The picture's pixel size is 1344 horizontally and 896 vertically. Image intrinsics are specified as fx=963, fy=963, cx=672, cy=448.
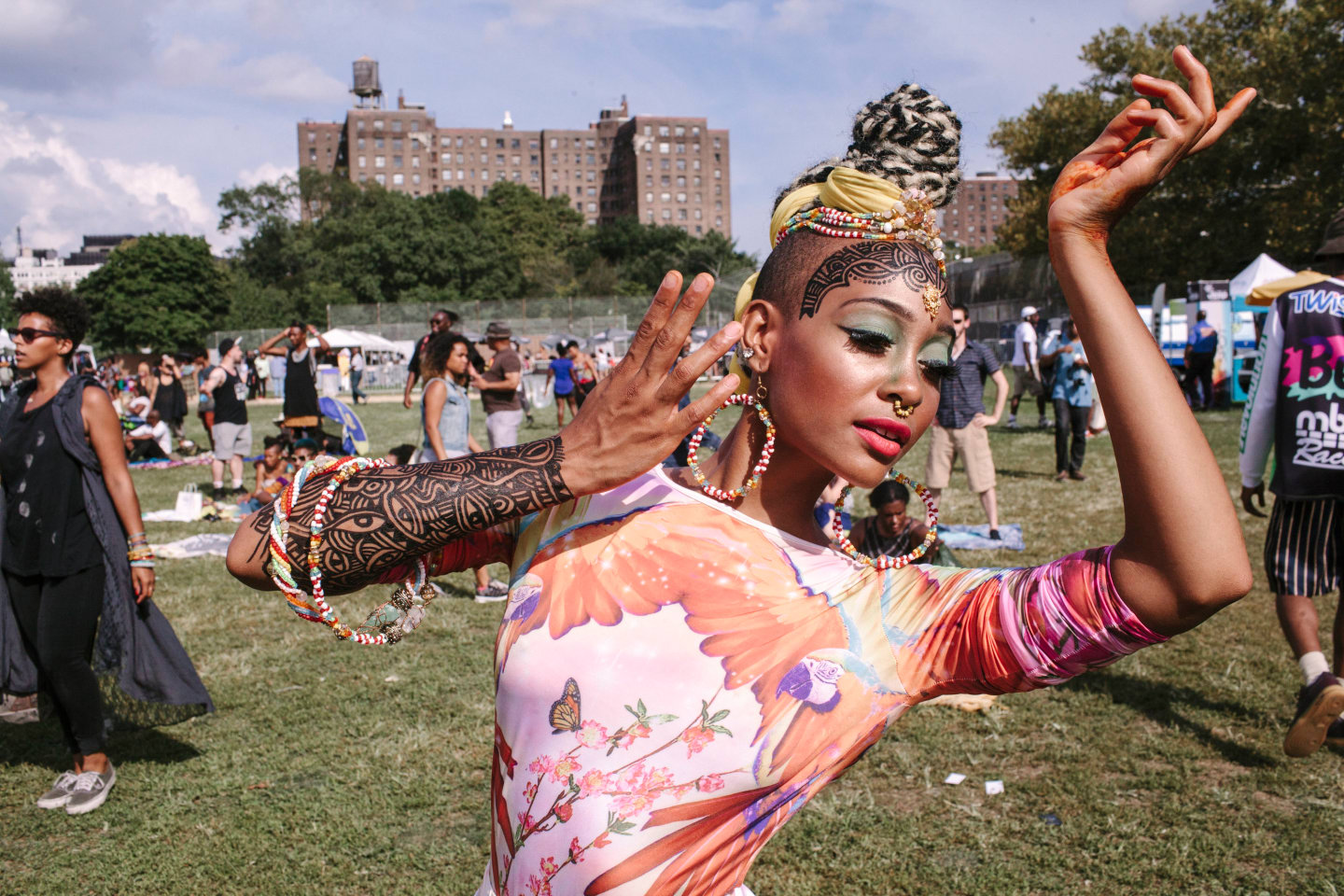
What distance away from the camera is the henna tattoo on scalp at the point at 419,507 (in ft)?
4.85

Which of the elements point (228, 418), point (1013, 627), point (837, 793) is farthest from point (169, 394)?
point (1013, 627)

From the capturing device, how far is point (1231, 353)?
67.9 ft

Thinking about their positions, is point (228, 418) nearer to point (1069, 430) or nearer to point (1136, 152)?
point (1069, 430)

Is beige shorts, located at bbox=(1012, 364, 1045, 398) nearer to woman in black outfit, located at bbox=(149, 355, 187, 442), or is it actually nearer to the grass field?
the grass field

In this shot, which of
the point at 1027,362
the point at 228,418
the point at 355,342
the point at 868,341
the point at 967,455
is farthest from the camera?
the point at 355,342

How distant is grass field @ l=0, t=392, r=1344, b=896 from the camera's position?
4156 mm

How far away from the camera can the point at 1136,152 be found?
1.31 metres

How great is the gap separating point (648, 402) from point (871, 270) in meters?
0.46

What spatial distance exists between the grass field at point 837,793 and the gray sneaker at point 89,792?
7 cm

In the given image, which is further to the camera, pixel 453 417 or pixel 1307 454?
pixel 453 417

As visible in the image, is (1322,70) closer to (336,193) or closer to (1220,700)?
(1220,700)

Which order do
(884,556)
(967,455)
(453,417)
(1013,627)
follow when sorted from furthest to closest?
(967,455) → (453,417) → (884,556) → (1013,627)

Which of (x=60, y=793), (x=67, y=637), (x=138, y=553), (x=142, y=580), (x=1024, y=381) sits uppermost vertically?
(x=1024, y=381)

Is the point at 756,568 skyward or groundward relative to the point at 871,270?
groundward
